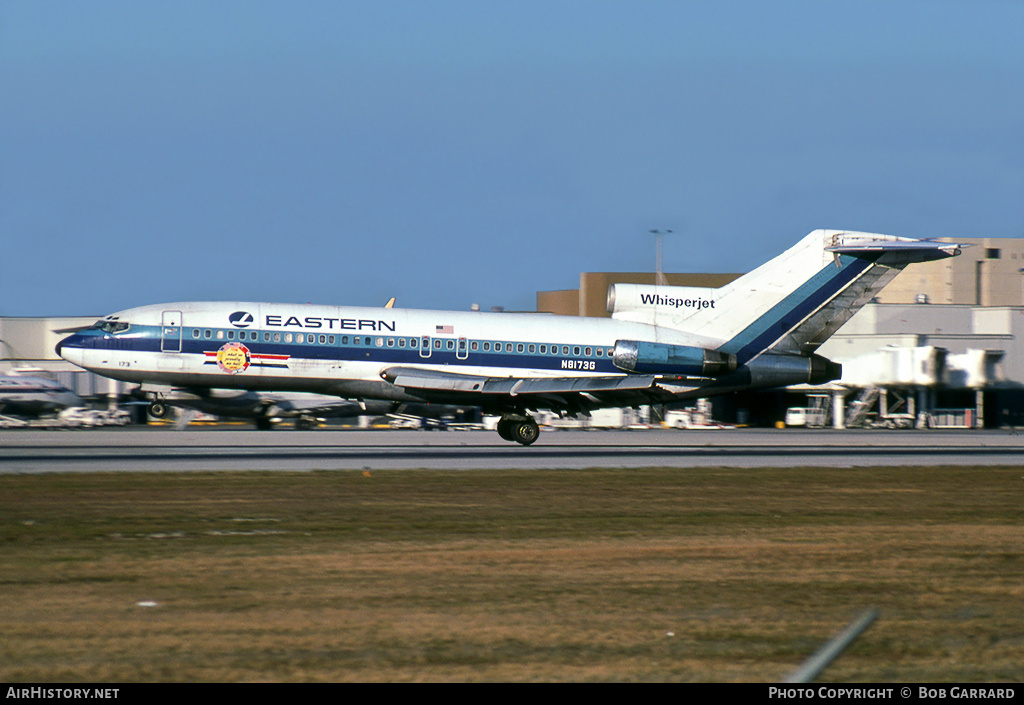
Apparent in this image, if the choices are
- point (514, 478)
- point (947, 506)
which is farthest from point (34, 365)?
point (947, 506)

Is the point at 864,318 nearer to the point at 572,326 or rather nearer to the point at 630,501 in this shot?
the point at 572,326

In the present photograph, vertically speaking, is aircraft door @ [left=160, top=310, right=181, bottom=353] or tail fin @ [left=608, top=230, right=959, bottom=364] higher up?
tail fin @ [left=608, top=230, right=959, bottom=364]

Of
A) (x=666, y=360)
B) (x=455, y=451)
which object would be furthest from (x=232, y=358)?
(x=666, y=360)

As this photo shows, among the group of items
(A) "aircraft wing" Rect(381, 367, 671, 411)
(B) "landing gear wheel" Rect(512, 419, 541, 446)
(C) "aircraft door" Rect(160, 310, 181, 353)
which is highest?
(C) "aircraft door" Rect(160, 310, 181, 353)

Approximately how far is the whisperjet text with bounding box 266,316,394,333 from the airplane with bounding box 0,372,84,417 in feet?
70.5

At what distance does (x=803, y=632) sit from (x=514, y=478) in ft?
45.8

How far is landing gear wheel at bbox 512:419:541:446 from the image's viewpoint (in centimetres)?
3397

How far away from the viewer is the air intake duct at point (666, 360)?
33.6m

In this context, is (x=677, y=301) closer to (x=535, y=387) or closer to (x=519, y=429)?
(x=535, y=387)

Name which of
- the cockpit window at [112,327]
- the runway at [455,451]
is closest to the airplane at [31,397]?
the runway at [455,451]

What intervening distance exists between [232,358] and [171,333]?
2.08 m

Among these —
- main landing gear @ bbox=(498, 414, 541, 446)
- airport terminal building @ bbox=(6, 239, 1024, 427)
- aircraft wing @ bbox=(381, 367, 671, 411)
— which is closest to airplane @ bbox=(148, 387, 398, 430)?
main landing gear @ bbox=(498, 414, 541, 446)

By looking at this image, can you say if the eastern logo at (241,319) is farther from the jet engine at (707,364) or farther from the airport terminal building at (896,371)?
the airport terminal building at (896,371)

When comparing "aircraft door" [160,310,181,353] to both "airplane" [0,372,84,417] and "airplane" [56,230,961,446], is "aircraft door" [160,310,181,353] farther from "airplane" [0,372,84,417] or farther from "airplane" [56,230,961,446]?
"airplane" [0,372,84,417]
